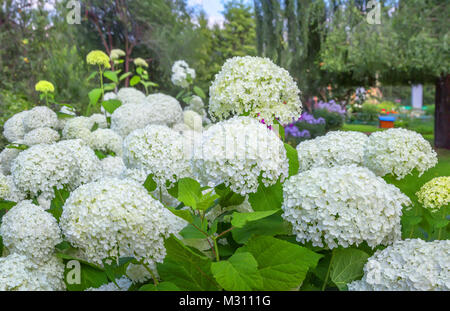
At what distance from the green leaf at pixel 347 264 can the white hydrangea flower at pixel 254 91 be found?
448 mm

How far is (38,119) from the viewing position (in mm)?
2512

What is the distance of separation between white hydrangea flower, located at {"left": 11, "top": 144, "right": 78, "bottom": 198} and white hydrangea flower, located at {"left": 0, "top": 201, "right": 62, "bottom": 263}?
121mm

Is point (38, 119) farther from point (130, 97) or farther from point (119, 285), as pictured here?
point (119, 285)

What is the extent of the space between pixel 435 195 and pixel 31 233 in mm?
1041

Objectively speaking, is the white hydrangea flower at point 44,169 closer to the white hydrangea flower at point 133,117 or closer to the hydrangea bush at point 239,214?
the hydrangea bush at point 239,214

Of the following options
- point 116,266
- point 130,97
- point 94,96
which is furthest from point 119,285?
point 130,97

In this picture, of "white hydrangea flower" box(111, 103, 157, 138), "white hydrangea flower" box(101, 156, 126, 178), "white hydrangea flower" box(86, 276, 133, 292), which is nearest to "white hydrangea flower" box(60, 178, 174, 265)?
"white hydrangea flower" box(86, 276, 133, 292)

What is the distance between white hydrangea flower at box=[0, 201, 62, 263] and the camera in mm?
1031

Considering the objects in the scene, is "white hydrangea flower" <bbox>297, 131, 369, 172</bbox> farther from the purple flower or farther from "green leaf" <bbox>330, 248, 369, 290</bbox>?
the purple flower

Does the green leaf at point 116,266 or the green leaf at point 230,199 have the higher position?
the green leaf at point 230,199

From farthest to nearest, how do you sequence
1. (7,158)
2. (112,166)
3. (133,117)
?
(7,158)
(133,117)
(112,166)

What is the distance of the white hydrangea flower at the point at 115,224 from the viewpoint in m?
0.87

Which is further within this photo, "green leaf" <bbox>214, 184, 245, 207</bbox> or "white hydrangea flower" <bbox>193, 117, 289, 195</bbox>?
"green leaf" <bbox>214, 184, 245, 207</bbox>

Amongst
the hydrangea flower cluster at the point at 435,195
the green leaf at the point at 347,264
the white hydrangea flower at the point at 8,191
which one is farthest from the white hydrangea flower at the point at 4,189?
→ the hydrangea flower cluster at the point at 435,195
